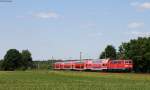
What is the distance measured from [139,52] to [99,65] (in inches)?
381

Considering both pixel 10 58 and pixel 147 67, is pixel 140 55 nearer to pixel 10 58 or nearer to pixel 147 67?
pixel 147 67

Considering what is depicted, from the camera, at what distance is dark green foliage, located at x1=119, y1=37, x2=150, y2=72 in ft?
353

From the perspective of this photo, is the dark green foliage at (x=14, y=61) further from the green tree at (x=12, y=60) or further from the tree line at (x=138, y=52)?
the tree line at (x=138, y=52)

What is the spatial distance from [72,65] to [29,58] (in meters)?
42.8

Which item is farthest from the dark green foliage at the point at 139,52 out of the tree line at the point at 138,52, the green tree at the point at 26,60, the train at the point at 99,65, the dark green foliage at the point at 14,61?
the green tree at the point at 26,60

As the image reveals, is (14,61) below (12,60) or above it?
below

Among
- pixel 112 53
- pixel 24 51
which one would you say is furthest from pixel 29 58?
pixel 112 53

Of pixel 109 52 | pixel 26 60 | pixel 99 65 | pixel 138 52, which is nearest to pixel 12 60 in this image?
pixel 26 60

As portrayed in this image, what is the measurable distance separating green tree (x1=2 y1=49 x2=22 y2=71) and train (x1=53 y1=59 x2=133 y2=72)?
78.7 feet

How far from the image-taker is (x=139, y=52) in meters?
111

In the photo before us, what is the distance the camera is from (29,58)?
166125 millimetres

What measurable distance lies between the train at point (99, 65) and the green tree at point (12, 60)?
945 inches

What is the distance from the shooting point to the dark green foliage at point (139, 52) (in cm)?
10748

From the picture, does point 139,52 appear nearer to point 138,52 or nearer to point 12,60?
point 138,52
